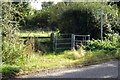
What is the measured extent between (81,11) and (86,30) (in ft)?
4.19

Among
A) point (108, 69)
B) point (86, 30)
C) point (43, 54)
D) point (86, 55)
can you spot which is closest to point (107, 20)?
point (86, 30)

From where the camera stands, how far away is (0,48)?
6.58 meters

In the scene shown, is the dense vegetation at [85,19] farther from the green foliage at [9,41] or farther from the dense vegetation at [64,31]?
the green foliage at [9,41]

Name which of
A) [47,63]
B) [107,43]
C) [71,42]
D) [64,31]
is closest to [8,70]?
[47,63]

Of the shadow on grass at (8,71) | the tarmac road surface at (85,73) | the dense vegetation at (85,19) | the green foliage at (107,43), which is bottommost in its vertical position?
the tarmac road surface at (85,73)

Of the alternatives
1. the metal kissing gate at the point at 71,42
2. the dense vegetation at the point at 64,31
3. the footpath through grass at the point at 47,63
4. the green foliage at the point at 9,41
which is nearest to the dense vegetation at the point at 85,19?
the dense vegetation at the point at 64,31

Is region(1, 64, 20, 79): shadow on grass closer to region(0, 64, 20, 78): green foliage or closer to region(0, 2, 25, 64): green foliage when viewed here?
region(0, 64, 20, 78): green foliage

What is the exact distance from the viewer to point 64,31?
39.7ft

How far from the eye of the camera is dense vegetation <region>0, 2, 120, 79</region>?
6.82m

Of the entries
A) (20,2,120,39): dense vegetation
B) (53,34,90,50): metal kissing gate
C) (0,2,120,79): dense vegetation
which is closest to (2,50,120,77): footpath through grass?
(0,2,120,79): dense vegetation

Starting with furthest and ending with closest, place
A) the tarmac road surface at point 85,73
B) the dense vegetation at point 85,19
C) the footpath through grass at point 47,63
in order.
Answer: the dense vegetation at point 85,19 < the footpath through grass at point 47,63 < the tarmac road surface at point 85,73

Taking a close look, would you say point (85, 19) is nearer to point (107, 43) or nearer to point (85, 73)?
point (107, 43)

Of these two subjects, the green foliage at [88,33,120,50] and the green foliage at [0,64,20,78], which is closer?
the green foliage at [0,64,20,78]

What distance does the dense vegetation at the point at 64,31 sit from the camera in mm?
6816
